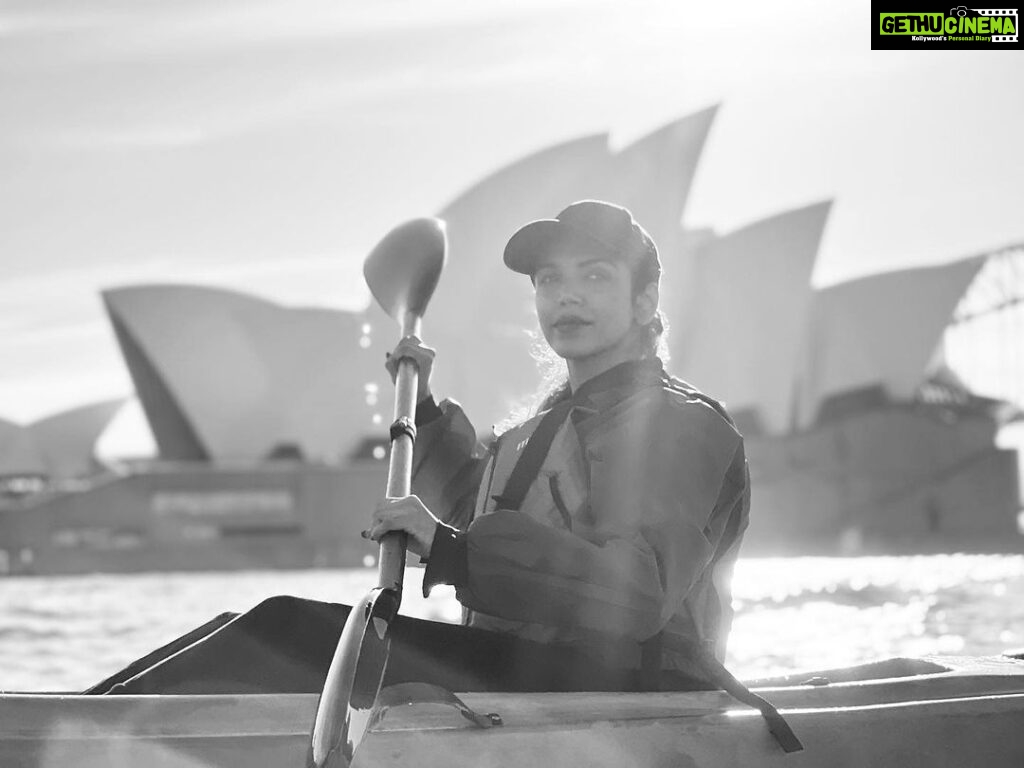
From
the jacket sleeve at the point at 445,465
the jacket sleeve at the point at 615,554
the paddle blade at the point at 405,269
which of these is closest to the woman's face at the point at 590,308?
the jacket sleeve at the point at 615,554

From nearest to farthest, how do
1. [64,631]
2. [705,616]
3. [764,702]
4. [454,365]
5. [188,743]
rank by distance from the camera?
[188,743] < [764,702] < [705,616] < [64,631] < [454,365]

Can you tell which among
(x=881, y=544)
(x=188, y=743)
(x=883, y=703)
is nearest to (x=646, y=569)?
(x=883, y=703)

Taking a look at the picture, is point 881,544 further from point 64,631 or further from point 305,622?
point 305,622

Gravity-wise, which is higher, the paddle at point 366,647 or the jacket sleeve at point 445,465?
the jacket sleeve at point 445,465

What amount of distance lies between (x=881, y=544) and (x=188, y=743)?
36.5m

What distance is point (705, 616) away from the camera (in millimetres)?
2248

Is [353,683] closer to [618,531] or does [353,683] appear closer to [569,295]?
[618,531]

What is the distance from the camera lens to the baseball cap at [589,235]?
7.57ft

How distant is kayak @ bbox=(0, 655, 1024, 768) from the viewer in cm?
187

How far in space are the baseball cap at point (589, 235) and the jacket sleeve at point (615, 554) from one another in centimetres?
39

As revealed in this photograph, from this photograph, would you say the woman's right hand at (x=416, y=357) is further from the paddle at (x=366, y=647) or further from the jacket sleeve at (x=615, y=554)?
the jacket sleeve at (x=615, y=554)

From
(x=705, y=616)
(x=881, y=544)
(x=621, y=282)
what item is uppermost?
(x=621, y=282)

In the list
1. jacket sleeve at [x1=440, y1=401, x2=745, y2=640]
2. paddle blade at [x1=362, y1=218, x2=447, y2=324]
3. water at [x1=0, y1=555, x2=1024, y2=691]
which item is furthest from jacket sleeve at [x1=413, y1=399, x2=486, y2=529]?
water at [x1=0, y1=555, x2=1024, y2=691]

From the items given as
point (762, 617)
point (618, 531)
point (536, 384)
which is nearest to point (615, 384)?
point (618, 531)
